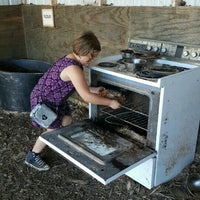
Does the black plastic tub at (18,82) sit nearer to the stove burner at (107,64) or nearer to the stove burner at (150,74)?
the stove burner at (107,64)

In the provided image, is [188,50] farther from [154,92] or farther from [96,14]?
[96,14]

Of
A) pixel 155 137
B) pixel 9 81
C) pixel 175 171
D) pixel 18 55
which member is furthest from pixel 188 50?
pixel 18 55

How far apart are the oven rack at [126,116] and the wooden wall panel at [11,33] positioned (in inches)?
85.1

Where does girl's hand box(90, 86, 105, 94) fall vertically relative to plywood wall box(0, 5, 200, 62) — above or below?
below

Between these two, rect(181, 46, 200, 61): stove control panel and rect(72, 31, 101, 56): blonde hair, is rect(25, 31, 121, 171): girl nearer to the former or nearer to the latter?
rect(72, 31, 101, 56): blonde hair

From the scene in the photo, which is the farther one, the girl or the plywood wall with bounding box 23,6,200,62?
the plywood wall with bounding box 23,6,200,62

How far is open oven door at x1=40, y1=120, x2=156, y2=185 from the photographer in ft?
4.83

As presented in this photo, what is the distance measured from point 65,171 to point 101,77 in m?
0.83

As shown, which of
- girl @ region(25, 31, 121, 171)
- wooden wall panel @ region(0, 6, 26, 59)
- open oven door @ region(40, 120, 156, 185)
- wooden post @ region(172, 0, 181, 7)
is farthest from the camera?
wooden wall panel @ region(0, 6, 26, 59)

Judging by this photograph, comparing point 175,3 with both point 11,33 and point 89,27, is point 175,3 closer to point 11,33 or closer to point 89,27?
point 89,27

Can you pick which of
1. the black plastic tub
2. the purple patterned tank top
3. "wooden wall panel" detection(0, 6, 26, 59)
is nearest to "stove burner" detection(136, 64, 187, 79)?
the purple patterned tank top

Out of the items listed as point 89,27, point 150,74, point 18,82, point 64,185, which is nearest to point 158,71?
point 150,74

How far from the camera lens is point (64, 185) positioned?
2.03 m

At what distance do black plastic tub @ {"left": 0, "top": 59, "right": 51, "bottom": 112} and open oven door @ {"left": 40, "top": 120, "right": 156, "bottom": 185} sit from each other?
1.30 metres
